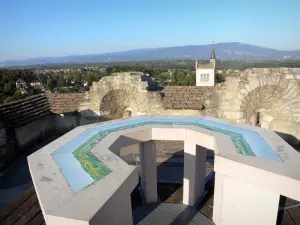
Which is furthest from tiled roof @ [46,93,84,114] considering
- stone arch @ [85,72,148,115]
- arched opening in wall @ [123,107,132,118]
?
arched opening in wall @ [123,107,132,118]

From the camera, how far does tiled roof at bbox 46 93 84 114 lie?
10.8m

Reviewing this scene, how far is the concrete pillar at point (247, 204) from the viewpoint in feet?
11.7

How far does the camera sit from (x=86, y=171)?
3.53m

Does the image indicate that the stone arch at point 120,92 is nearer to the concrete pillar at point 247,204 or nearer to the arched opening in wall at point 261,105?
the arched opening in wall at point 261,105

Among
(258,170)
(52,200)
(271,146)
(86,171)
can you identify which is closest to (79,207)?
(52,200)

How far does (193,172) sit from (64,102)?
7.57m

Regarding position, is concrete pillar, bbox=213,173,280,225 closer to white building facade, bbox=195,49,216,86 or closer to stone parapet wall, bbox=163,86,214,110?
stone parapet wall, bbox=163,86,214,110

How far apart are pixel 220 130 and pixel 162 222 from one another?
2.75 metres

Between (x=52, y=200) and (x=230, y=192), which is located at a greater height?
(x=52, y=200)

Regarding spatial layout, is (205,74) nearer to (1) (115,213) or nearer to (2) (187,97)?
(2) (187,97)

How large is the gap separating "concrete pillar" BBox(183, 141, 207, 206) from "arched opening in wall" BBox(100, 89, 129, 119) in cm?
543

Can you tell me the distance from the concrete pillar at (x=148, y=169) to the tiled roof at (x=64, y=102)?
18.7ft

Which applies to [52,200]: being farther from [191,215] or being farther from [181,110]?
[181,110]

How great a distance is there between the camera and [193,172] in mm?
5949
